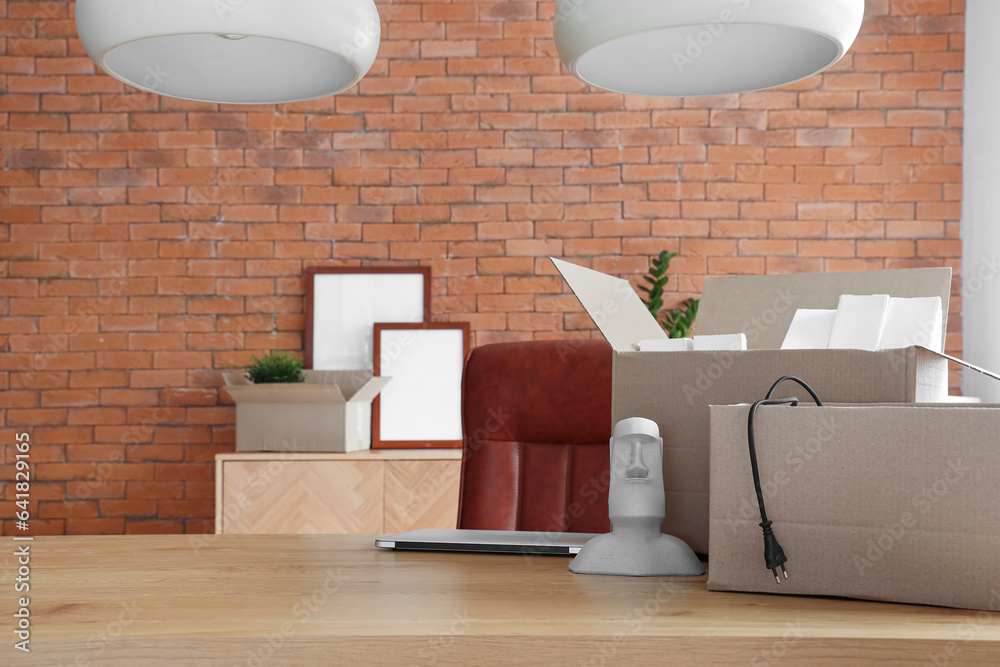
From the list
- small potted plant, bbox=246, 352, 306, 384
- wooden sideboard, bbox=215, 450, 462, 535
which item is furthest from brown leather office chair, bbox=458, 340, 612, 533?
small potted plant, bbox=246, 352, 306, 384

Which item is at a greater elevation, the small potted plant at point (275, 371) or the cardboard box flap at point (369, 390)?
the small potted plant at point (275, 371)

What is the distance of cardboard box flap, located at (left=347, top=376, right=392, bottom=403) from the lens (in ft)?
9.09

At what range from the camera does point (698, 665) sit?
1.90 feet

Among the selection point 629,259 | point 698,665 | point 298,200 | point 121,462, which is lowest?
point 121,462

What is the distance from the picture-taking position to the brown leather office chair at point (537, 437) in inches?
60.6

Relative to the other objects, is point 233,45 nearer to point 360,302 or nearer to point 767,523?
point 767,523

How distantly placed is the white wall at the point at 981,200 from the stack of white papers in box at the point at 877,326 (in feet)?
7.18

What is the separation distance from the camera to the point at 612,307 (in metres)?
0.95

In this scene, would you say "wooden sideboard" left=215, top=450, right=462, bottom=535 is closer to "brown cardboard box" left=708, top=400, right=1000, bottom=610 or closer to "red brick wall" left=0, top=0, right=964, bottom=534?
"red brick wall" left=0, top=0, right=964, bottom=534

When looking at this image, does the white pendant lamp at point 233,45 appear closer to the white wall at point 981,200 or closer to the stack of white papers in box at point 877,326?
the stack of white papers in box at point 877,326

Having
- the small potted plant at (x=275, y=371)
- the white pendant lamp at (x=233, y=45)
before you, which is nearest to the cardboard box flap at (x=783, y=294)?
the white pendant lamp at (x=233, y=45)

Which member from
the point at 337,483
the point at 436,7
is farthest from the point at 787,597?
the point at 436,7

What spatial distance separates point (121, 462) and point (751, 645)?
3078mm

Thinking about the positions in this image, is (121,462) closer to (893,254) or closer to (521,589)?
(521,589)
